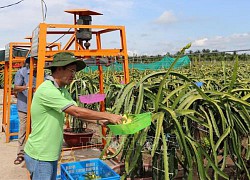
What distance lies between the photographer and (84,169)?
342 centimetres

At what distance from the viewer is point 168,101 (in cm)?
324

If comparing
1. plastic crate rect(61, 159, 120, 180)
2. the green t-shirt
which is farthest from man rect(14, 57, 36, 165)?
the green t-shirt

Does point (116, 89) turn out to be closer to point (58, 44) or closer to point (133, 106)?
point (133, 106)

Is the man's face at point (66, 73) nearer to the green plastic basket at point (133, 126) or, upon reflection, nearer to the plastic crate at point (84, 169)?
the green plastic basket at point (133, 126)

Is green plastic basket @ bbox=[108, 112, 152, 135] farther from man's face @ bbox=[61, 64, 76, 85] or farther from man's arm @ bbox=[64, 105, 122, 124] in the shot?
man's face @ bbox=[61, 64, 76, 85]

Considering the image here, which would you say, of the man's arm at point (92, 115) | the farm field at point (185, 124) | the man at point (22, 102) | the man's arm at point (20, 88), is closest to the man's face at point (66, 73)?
the man's arm at point (92, 115)

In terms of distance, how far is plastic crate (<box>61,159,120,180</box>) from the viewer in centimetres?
322

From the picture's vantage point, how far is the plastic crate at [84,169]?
322 centimetres

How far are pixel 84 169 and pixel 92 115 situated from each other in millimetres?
1263

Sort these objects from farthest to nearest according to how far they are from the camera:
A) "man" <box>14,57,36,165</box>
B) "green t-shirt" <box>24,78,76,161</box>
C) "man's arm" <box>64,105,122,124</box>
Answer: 1. "man" <box>14,57,36,165</box>
2. "green t-shirt" <box>24,78,76,161</box>
3. "man's arm" <box>64,105,122,124</box>

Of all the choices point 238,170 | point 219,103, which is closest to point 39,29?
point 219,103

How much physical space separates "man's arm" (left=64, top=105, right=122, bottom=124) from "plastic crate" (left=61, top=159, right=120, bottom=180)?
95cm

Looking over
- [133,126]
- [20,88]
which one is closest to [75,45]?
[20,88]

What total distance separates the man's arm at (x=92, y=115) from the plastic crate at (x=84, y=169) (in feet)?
3.11
